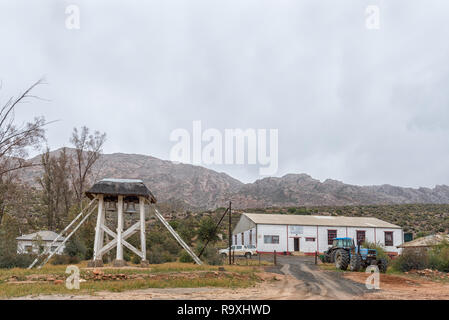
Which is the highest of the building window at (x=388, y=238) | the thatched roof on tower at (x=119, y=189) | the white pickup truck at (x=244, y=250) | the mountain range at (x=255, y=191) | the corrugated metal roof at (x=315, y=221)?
the mountain range at (x=255, y=191)

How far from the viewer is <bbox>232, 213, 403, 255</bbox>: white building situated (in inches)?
1731

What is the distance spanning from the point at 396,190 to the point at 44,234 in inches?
6732

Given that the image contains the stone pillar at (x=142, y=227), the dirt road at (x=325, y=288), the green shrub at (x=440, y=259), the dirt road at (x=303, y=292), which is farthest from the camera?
the green shrub at (x=440, y=259)

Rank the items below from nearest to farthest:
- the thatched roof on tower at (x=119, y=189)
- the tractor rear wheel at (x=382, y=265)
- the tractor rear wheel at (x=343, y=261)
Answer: the thatched roof on tower at (x=119, y=189) → the tractor rear wheel at (x=382, y=265) → the tractor rear wheel at (x=343, y=261)

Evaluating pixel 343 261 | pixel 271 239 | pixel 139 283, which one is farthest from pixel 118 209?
pixel 271 239

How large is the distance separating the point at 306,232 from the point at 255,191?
98.7 meters

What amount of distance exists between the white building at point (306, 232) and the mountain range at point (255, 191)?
65103 millimetres

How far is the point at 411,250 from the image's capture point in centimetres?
2588

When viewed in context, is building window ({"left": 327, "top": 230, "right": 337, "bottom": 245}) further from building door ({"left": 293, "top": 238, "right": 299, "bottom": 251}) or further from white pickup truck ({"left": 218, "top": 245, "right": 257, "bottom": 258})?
white pickup truck ({"left": 218, "top": 245, "right": 257, "bottom": 258})

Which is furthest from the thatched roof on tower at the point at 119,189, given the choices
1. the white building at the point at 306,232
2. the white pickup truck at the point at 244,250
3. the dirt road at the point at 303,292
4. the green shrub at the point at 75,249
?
the white building at the point at 306,232

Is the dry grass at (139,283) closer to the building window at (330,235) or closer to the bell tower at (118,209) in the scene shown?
the bell tower at (118,209)

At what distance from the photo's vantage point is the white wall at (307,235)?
144ft

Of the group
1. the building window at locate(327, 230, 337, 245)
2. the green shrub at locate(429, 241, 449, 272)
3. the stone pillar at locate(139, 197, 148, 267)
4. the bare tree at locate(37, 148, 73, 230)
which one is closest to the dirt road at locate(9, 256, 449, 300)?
the green shrub at locate(429, 241, 449, 272)

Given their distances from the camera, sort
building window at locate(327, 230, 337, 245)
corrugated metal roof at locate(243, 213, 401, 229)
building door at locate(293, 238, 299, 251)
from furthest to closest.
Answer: building window at locate(327, 230, 337, 245) → corrugated metal roof at locate(243, 213, 401, 229) → building door at locate(293, 238, 299, 251)
